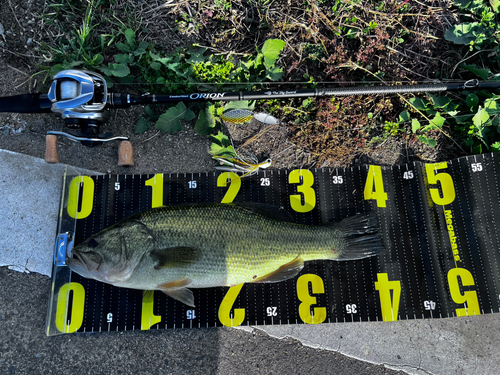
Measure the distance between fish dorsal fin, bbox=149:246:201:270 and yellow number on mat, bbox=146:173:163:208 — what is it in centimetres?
86

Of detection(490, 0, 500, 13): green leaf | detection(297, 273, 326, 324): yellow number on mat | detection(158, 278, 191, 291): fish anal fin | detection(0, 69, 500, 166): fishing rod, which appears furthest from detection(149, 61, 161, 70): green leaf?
detection(490, 0, 500, 13): green leaf

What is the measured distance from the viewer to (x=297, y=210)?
3.74 m

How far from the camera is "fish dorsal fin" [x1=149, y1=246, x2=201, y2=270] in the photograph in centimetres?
299

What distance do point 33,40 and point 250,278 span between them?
13.6ft

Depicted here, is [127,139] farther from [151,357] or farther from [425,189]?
[425,189]

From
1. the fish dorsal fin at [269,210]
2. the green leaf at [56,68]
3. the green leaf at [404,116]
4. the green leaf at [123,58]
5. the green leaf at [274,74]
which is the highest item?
the green leaf at [123,58]

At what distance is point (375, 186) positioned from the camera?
149 inches

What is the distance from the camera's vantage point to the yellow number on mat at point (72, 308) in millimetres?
3381

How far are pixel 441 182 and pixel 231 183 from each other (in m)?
2.61

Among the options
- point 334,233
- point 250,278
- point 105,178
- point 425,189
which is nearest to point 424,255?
point 425,189

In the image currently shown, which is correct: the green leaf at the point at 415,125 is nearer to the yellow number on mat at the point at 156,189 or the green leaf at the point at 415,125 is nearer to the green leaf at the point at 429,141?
the green leaf at the point at 429,141

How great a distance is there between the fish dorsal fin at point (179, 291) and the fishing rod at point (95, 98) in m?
1.57

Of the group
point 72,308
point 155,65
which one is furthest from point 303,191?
point 72,308

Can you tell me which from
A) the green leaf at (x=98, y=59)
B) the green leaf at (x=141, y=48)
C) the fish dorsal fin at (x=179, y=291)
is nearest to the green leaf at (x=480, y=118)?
the fish dorsal fin at (x=179, y=291)
